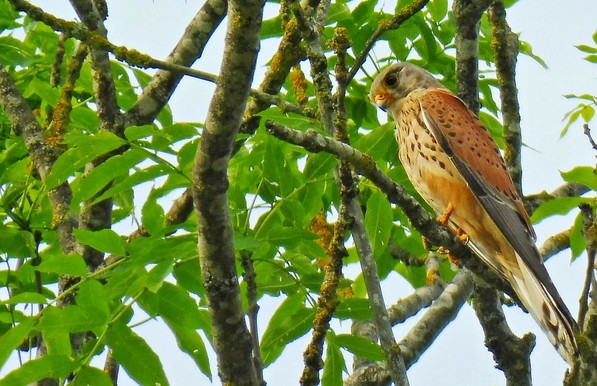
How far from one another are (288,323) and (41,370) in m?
1.17

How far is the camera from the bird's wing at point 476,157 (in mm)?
5641

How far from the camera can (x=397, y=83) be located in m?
6.43

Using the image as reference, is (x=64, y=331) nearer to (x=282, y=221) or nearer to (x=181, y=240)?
(x=181, y=240)

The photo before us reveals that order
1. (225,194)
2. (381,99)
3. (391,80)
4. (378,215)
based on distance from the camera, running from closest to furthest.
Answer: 1. (225,194)
2. (378,215)
3. (381,99)
4. (391,80)

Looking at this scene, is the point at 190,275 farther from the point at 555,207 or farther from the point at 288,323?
the point at 555,207

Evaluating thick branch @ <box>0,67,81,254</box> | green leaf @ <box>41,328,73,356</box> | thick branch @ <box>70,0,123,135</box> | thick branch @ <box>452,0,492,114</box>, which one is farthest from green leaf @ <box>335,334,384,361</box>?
thick branch @ <box>452,0,492,114</box>

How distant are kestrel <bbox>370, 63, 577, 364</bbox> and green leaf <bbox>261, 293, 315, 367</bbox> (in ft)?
3.90

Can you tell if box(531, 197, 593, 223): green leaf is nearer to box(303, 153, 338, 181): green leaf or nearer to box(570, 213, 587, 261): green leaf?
box(570, 213, 587, 261): green leaf

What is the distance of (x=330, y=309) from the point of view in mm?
3959

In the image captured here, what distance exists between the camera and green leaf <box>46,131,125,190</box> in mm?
3990

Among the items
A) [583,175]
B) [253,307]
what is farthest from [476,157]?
[253,307]

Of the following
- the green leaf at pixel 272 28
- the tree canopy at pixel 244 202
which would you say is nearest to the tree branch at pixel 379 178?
the tree canopy at pixel 244 202

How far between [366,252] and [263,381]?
71 centimetres

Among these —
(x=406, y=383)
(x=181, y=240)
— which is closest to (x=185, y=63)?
(x=181, y=240)
